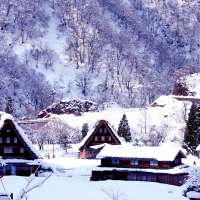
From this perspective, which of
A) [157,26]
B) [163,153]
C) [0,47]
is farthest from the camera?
[157,26]

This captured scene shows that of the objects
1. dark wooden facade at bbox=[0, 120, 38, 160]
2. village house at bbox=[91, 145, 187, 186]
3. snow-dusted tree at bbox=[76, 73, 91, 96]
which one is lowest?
village house at bbox=[91, 145, 187, 186]

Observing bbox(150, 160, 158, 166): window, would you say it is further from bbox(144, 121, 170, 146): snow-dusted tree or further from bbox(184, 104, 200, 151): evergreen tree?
bbox(144, 121, 170, 146): snow-dusted tree

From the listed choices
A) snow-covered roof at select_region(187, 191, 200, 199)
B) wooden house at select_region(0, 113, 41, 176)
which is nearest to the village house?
wooden house at select_region(0, 113, 41, 176)

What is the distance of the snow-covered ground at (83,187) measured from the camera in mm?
33219

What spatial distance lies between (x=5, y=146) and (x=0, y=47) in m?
83.2

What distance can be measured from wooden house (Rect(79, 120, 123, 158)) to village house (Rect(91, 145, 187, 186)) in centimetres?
1078

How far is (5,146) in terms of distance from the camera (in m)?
47.5

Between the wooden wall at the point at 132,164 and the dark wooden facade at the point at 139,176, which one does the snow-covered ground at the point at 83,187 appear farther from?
the wooden wall at the point at 132,164

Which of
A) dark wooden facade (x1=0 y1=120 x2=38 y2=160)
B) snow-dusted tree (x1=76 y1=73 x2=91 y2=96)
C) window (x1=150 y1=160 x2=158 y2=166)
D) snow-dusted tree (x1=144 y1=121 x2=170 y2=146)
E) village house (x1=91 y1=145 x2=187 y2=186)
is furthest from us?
snow-dusted tree (x1=76 y1=73 x2=91 y2=96)

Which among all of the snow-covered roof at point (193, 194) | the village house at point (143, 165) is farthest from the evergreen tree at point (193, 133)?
the snow-covered roof at point (193, 194)

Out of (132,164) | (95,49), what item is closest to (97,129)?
Answer: (132,164)

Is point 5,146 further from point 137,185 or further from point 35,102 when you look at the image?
point 35,102

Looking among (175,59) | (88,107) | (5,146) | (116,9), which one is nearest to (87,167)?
(5,146)

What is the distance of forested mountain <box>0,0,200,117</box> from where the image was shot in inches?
4808
